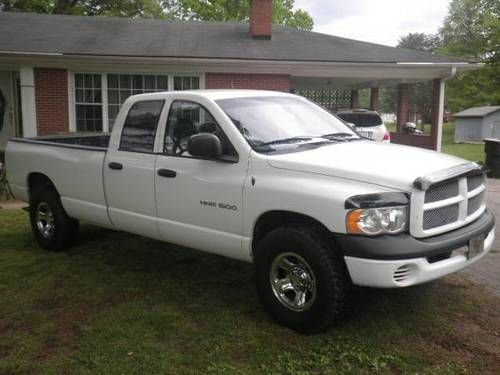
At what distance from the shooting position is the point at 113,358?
12.3 ft

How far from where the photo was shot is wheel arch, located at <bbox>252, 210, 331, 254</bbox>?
13.1 feet

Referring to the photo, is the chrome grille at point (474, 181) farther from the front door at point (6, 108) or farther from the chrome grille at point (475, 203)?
the front door at point (6, 108)

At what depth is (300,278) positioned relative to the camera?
13.2 ft

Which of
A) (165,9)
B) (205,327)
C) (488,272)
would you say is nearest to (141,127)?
(205,327)

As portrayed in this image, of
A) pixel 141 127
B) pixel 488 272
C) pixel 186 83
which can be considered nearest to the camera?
pixel 141 127

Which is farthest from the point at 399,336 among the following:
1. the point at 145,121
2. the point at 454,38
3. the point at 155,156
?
the point at 454,38

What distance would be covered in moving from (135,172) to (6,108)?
41.7ft

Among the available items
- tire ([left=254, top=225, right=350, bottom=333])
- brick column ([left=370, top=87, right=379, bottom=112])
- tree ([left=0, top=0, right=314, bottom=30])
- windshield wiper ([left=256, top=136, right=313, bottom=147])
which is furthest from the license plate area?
tree ([left=0, top=0, right=314, bottom=30])

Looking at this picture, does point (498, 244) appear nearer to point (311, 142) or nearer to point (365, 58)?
point (311, 142)

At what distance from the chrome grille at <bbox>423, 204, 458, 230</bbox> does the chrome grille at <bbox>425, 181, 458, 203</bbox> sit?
78 mm

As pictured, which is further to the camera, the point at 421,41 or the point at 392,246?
the point at 421,41

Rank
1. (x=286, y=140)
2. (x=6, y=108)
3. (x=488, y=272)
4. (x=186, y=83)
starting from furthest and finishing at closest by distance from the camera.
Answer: (x=6, y=108) < (x=186, y=83) < (x=488, y=272) < (x=286, y=140)

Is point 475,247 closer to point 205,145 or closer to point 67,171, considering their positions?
point 205,145

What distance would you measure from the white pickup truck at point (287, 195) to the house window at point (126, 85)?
9114 mm
